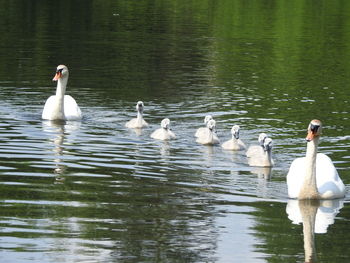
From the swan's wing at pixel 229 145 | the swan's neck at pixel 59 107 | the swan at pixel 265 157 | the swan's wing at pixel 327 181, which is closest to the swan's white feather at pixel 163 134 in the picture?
the swan's wing at pixel 229 145

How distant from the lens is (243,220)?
15.0 m

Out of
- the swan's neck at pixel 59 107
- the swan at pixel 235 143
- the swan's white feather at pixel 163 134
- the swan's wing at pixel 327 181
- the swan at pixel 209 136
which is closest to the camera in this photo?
the swan's wing at pixel 327 181

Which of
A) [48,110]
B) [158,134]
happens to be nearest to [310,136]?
[158,134]

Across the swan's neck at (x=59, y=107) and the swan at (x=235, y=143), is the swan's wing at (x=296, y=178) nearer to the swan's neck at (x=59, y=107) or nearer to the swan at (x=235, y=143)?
the swan at (x=235, y=143)

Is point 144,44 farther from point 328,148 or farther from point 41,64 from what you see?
point 328,148

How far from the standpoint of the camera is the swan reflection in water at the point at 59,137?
61.4ft

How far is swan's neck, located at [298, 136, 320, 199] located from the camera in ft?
54.1

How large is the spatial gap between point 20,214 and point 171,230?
7.49 ft

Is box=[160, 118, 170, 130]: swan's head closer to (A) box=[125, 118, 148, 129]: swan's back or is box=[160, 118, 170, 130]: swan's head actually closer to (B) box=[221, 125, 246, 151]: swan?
(B) box=[221, 125, 246, 151]: swan

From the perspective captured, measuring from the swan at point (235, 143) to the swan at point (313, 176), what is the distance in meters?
4.42

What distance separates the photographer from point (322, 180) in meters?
17.1

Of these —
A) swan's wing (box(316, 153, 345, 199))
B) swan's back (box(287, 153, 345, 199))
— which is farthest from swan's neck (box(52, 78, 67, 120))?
swan's wing (box(316, 153, 345, 199))

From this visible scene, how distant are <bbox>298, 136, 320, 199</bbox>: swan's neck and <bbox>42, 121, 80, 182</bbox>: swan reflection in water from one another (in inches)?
163

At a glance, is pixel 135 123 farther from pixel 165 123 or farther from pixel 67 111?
pixel 67 111
